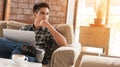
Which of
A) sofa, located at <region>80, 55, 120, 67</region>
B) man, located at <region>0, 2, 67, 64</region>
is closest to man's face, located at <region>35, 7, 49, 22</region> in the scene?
man, located at <region>0, 2, 67, 64</region>

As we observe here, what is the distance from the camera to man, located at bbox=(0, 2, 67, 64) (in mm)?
1798

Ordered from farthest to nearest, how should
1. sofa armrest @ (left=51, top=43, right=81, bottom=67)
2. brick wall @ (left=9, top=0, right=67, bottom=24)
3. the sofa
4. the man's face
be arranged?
brick wall @ (left=9, top=0, right=67, bottom=24) < the man's face < sofa armrest @ (left=51, top=43, right=81, bottom=67) < the sofa

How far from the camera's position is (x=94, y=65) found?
108 centimetres

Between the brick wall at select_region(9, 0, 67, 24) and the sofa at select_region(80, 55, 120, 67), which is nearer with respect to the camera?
the sofa at select_region(80, 55, 120, 67)

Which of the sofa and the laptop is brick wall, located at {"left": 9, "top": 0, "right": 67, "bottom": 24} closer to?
the laptop

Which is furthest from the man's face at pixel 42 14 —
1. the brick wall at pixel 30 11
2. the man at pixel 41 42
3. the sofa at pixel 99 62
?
the sofa at pixel 99 62

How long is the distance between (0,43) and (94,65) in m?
1.04

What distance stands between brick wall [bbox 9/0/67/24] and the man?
1.06m

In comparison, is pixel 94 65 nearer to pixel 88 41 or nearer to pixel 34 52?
pixel 34 52

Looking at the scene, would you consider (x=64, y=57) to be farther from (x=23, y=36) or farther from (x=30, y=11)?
(x=30, y=11)

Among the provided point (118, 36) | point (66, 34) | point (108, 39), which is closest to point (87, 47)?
point (108, 39)

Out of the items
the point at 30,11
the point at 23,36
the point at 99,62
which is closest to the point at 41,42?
the point at 23,36

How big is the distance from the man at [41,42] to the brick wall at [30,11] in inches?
41.9

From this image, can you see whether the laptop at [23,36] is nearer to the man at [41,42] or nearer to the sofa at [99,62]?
the man at [41,42]
